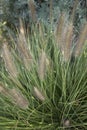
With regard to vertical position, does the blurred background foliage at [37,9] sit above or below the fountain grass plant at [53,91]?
above

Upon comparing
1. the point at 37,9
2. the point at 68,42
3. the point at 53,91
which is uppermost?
the point at 37,9

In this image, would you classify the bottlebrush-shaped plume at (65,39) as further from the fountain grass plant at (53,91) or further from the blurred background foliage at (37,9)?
the blurred background foliage at (37,9)

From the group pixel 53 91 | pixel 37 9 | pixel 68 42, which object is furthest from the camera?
pixel 37 9

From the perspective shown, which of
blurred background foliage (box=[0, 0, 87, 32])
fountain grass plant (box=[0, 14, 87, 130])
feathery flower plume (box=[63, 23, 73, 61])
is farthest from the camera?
blurred background foliage (box=[0, 0, 87, 32])

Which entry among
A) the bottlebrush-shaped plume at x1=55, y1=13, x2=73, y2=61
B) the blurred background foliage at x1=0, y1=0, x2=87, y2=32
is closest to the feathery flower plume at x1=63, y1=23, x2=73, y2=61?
the bottlebrush-shaped plume at x1=55, y1=13, x2=73, y2=61

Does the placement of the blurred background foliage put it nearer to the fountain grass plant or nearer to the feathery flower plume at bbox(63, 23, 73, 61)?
the fountain grass plant

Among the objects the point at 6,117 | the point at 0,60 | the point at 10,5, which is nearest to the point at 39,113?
the point at 6,117

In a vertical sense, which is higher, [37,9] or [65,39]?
[37,9]

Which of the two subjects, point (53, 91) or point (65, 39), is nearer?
point (65, 39)

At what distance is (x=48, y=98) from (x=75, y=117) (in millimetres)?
208

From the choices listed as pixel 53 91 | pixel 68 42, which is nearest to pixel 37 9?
pixel 53 91

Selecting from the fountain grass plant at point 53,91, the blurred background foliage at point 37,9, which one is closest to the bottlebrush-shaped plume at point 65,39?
the fountain grass plant at point 53,91

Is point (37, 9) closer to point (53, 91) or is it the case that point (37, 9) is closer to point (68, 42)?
point (53, 91)

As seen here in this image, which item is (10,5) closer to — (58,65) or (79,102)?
(58,65)
